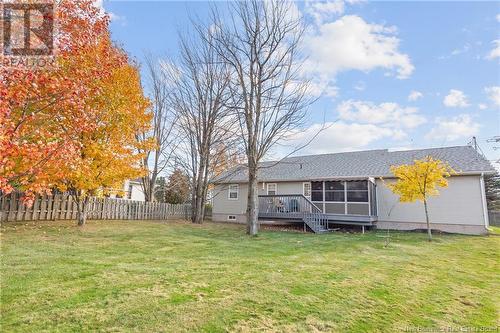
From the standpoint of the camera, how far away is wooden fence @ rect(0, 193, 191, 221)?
11617 millimetres

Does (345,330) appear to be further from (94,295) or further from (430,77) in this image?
(430,77)

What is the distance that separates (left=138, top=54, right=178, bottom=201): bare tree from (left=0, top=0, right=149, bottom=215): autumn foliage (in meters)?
8.63

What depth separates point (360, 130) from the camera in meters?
22.0

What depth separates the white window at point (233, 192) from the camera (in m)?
20.9

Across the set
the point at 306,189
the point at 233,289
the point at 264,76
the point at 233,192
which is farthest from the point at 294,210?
the point at 233,289

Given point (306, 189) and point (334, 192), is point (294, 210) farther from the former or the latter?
point (334, 192)

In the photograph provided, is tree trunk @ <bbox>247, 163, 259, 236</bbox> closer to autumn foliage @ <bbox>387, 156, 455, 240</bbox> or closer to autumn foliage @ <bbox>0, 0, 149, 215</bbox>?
autumn foliage @ <bbox>0, 0, 149, 215</bbox>

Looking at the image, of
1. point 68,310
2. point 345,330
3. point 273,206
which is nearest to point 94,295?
point 68,310

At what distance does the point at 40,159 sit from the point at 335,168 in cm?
1614

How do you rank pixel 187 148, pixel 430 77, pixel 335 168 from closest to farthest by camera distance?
pixel 430 77 → pixel 335 168 → pixel 187 148

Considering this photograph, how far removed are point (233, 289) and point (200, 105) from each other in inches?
574

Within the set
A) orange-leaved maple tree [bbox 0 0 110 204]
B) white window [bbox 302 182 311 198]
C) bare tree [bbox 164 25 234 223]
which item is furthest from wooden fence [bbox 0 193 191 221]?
white window [bbox 302 182 311 198]

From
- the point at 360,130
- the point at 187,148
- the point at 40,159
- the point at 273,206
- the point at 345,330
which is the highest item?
the point at 360,130

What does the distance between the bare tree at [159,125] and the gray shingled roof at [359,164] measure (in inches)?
182
